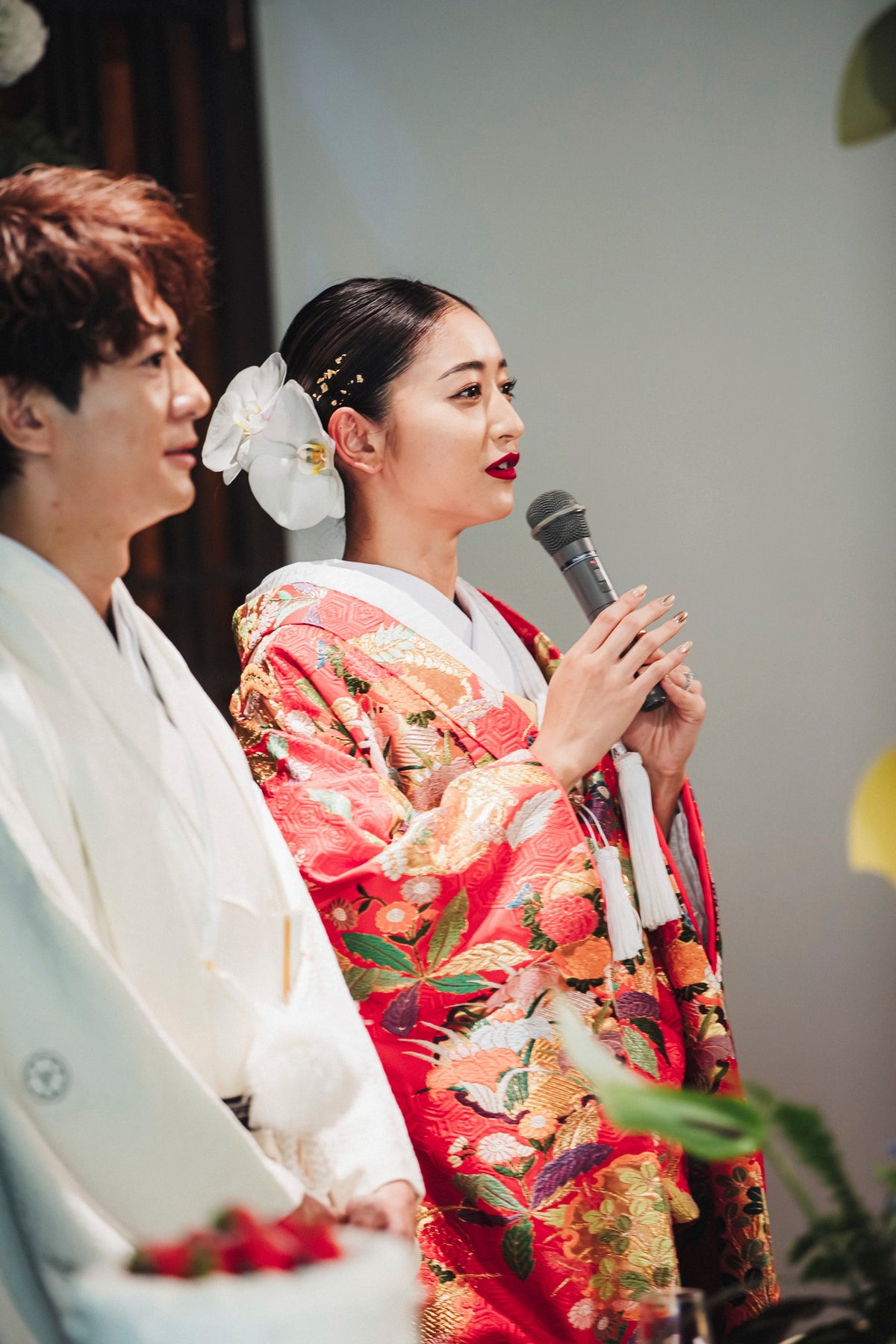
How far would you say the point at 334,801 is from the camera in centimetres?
137

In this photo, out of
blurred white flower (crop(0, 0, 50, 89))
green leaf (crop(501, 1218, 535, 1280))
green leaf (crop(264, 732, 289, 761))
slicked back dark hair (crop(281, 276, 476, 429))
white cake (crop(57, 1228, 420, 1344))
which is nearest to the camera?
white cake (crop(57, 1228, 420, 1344))

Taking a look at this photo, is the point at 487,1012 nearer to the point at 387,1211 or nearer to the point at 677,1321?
Answer: the point at 387,1211

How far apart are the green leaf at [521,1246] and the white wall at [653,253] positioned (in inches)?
48.6

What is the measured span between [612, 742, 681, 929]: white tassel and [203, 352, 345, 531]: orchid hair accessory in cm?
52

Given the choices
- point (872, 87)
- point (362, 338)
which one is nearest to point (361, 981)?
point (362, 338)

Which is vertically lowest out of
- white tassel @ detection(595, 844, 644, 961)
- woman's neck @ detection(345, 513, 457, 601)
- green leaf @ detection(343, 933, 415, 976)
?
white tassel @ detection(595, 844, 644, 961)

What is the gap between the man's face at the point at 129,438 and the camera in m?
0.99

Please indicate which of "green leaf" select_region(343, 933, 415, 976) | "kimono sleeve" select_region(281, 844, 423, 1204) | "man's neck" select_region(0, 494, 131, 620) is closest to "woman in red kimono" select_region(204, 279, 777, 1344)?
"green leaf" select_region(343, 933, 415, 976)

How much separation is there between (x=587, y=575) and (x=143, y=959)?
2.54 ft

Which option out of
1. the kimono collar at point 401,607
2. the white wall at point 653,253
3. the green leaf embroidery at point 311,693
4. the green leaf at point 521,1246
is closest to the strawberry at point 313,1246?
the green leaf at point 521,1246

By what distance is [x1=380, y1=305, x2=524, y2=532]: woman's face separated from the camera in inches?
63.9

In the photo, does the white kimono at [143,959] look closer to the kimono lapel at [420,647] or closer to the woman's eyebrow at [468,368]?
the kimono lapel at [420,647]

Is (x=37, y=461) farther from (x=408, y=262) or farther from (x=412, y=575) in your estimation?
(x=408, y=262)

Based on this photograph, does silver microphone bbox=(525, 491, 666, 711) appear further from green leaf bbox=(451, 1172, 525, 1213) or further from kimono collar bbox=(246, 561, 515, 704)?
green leaf bbox=(451, 1172, 525, 1213)
